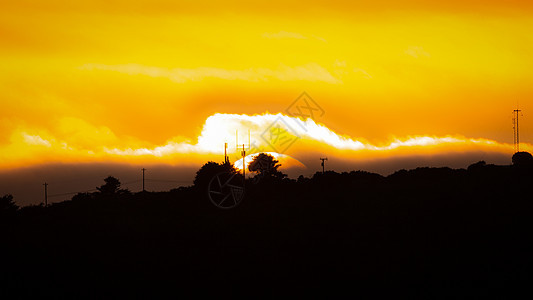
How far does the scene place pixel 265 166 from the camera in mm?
183250

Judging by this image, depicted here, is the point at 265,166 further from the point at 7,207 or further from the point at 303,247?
the point at 303,247

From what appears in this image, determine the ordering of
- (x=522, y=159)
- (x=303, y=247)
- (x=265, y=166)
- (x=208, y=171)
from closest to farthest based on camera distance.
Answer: (x=303, y=247) → (x=522, y=159) → (x=208, y=171) → (x=265, y=166)

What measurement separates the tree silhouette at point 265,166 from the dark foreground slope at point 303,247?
48.4 m

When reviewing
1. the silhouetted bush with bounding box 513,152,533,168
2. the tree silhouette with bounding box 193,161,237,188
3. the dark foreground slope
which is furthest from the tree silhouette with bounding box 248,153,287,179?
the silhouetted bush with bounding box 513,152,533,168

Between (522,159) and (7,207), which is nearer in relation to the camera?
(522,159)

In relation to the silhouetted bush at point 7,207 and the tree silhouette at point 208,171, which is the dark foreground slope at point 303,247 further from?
the silhouetted bush at point 7,207

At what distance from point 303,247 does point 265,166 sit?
3897 inches

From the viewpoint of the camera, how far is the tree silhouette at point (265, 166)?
182m

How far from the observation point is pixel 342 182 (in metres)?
154

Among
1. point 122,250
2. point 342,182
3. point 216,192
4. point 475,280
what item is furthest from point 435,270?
point 342,182

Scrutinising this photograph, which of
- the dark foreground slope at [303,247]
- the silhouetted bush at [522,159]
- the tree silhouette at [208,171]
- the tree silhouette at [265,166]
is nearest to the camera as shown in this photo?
the dark foreground slope at [303,247]

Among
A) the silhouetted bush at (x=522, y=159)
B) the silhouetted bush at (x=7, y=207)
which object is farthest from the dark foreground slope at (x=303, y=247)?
the silhouetted bush at (x=7, y=207)

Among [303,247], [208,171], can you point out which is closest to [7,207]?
[208,171]

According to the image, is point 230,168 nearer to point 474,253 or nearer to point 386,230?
point 386,230
